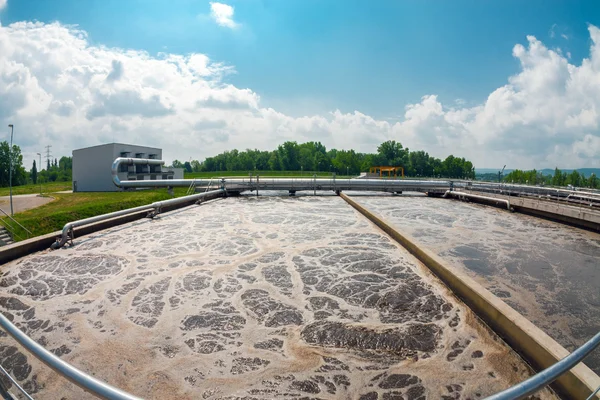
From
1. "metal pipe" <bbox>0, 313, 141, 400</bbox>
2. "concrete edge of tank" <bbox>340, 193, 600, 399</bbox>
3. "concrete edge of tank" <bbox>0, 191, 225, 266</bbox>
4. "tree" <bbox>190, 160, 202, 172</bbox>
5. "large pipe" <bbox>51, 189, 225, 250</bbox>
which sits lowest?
"concrete edge of tank" <bbox>340, 193, 600, 399</bbox>

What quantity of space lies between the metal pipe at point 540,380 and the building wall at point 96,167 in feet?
134

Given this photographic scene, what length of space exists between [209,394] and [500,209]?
18.6 m

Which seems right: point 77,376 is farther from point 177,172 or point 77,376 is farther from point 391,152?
point 391,152

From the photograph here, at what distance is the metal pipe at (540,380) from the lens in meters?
1.54

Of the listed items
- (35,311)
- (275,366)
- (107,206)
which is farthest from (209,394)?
(107,206)

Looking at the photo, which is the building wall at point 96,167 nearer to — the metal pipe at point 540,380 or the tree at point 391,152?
the metal pipe at point 540,380

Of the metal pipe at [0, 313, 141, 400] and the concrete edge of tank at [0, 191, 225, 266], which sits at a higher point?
the metal pipe at [0, 313, 141, 400]

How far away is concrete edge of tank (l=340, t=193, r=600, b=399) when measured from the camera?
318 centimetres

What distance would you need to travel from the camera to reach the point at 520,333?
164 inches

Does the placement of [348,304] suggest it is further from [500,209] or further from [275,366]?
[500,209]

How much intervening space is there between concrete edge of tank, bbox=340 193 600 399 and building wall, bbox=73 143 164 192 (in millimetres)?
38188

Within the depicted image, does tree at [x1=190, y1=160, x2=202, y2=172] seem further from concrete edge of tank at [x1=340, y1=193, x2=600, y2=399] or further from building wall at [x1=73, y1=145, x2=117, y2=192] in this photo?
concrete edge of tank at [x1=340, y1=193, x2=600, y2=399]

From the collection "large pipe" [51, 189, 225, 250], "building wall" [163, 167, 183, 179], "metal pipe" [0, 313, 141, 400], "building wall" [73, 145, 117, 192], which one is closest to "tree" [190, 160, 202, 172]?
"building wall" [163, 167, 183, 179]

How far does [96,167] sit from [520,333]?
43.2m
